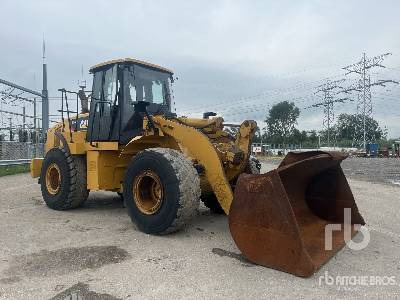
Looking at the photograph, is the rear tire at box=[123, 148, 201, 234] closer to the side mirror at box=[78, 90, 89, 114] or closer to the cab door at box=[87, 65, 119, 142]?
the cab door at box=[87, 65, 119, 142]

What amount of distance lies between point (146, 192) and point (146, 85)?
2.24 m

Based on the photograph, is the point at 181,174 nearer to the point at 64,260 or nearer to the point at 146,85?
the point at 64,260

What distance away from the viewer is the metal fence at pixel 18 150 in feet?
61.8

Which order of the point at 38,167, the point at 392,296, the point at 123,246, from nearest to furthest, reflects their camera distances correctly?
the point at 392,296, the point at 123,246, the point at 38,167

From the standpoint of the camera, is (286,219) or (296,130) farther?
(296,130)

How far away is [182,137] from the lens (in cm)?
571

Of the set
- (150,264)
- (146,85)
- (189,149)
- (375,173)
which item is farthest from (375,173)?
(150,264)

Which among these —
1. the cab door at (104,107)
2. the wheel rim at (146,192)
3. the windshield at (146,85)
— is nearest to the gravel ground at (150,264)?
the wheel rim at (146,192)

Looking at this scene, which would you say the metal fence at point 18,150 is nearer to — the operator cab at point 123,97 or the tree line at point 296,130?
the operator cab at point 123,97

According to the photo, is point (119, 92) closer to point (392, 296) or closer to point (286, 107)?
point (392, 296)

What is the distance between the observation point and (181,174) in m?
5.04

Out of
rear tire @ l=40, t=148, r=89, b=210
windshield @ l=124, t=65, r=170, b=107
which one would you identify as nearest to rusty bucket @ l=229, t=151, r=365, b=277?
windshield @ l=124, t=65, r=170, b=107

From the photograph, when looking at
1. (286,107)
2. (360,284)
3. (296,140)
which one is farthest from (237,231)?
(286,107)

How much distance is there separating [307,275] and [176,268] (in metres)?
1.31
